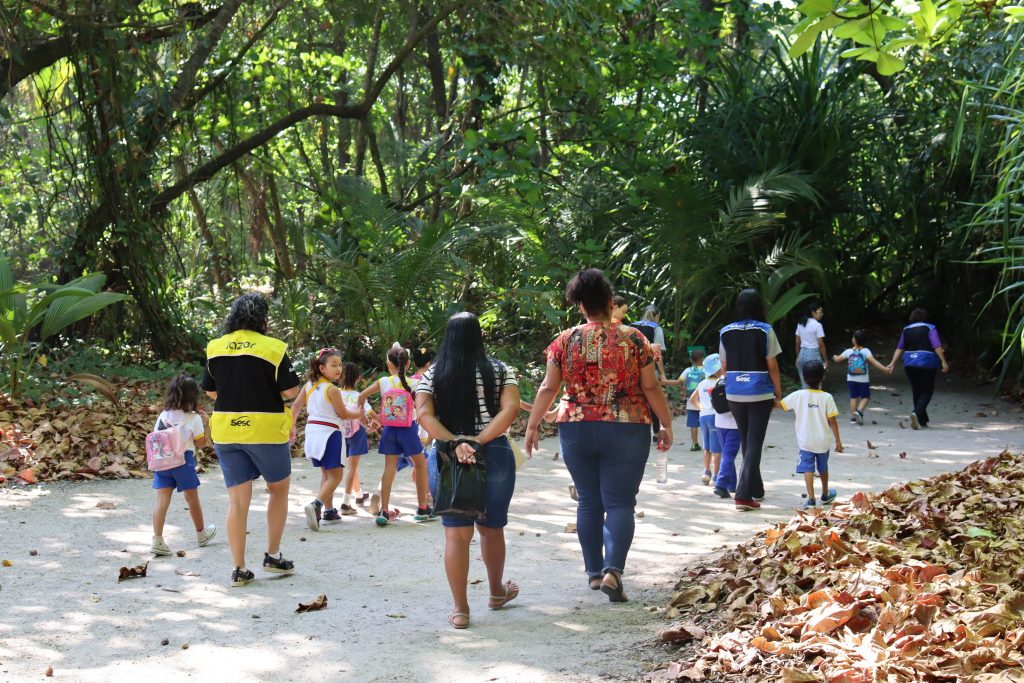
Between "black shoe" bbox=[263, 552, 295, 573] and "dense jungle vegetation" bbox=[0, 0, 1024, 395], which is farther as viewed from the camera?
"dense jungle vegetation" bbox=[0, 0, 1024, 395]

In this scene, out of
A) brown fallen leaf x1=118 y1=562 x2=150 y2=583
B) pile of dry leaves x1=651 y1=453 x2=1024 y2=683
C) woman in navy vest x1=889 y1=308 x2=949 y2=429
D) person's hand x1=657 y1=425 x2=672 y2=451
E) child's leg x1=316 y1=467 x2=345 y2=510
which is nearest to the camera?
pile of dry leaves x1=651 y1=453 x2=1024 y2=683

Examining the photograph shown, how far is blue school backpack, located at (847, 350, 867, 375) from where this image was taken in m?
13.8

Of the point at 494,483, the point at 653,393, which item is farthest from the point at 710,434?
the point at 494,483

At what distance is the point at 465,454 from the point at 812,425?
3.91 metres

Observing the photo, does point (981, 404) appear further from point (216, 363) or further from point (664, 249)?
point (216, 363)

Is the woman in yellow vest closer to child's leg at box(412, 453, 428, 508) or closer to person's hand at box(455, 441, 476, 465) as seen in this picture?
person's hand at box(455, 441, 476, 465)

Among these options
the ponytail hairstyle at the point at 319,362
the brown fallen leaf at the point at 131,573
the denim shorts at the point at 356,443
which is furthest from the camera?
the denim shorts at the point at 356,443

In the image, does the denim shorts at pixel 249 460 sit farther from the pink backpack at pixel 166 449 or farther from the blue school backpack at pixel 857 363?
the blue school backpack at pixel 857 363

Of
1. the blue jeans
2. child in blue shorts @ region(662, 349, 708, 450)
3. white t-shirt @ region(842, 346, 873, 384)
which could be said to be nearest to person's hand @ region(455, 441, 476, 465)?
the blue jeans

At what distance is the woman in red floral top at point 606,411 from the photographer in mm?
5797

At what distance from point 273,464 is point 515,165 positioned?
339 inches

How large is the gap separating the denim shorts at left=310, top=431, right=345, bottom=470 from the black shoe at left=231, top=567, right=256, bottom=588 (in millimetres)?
1594

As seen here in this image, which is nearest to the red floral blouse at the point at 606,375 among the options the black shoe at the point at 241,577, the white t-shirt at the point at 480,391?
the white t-shirt at the point at 480,391

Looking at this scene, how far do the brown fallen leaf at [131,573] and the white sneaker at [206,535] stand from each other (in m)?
0.83
